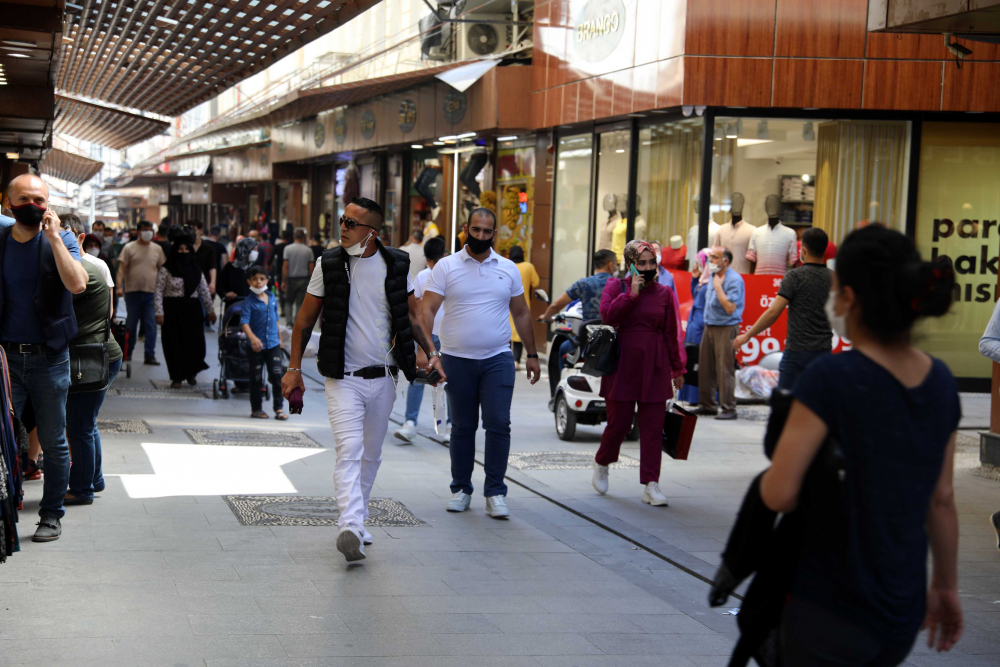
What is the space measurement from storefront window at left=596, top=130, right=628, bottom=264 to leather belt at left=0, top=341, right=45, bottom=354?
39.3 ft

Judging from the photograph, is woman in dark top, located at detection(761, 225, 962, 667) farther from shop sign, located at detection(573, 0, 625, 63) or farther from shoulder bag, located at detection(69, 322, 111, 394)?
shop sign, located at detection(573, 0, 625, 63)

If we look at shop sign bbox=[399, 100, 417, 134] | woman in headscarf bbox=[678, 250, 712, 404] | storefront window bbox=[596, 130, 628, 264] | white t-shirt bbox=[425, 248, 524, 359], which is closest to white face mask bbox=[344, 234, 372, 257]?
white t-shirt bbox=[425, 248, 524, 359]

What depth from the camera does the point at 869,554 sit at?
2.80 metres

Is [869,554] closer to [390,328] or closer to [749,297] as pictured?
[390,328]

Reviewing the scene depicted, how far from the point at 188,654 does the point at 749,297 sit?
1084cm

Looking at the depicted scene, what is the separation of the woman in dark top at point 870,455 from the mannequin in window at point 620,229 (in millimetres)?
14865

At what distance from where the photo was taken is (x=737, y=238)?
15633 mm

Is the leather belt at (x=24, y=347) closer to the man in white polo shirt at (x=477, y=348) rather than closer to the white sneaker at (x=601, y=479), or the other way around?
the man in white polo shirt at (x=477, y=348)

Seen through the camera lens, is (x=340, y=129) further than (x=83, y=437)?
Yes

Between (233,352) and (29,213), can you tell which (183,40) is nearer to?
(233,352)

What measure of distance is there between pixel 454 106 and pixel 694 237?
772 centimetres

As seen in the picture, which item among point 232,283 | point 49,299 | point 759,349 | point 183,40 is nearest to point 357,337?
point 49,299

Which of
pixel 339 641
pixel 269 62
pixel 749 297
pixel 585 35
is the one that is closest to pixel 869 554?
pixel 339 641

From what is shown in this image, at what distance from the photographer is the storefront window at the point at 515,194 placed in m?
20.8
